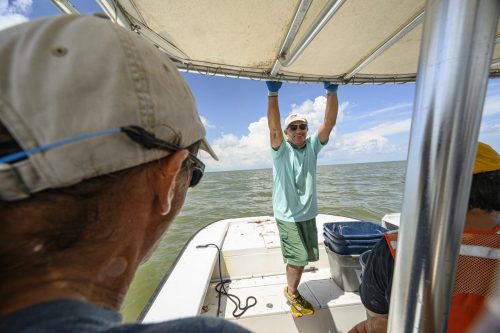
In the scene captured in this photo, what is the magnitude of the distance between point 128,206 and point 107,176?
72 millimetres

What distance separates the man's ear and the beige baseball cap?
1.5 inches

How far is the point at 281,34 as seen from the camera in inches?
50.0

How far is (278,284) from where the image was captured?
9.07ft

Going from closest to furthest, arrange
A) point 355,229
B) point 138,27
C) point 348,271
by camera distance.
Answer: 1. point 138,27
2. point 348,271
3. point 355,229

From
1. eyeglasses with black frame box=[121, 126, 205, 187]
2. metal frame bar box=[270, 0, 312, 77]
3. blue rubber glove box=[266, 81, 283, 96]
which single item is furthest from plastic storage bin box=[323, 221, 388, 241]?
eyeglasses with black frame box=[121, 126, 205, 187]

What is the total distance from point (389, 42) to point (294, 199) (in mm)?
1569

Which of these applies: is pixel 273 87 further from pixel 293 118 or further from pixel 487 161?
pixel 487 161

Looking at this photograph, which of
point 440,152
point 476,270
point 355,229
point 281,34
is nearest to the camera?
point 440,152

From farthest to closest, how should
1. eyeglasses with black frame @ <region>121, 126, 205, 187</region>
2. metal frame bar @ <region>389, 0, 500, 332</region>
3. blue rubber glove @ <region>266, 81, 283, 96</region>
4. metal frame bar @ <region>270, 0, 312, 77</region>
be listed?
blue rubber glove @ <region>266, 81, 283, 96</region> < metal frame bar @ <region>270, 0, 312, 77</region> < eyeglasses with black frame @ <region>121, 126, 205, 187</region> < metal frame bar @ <region>389, 0, 500, 332</region>

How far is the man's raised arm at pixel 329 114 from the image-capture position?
254 cm

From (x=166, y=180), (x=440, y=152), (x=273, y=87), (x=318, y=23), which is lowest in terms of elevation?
(x=166, y=180)

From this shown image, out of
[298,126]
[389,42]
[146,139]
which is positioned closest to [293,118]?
[298,126]

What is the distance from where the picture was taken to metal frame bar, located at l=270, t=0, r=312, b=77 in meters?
1.01

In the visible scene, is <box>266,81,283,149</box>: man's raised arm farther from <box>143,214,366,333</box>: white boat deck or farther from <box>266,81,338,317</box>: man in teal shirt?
<box>143,214,366,333</box>: white boat deck
